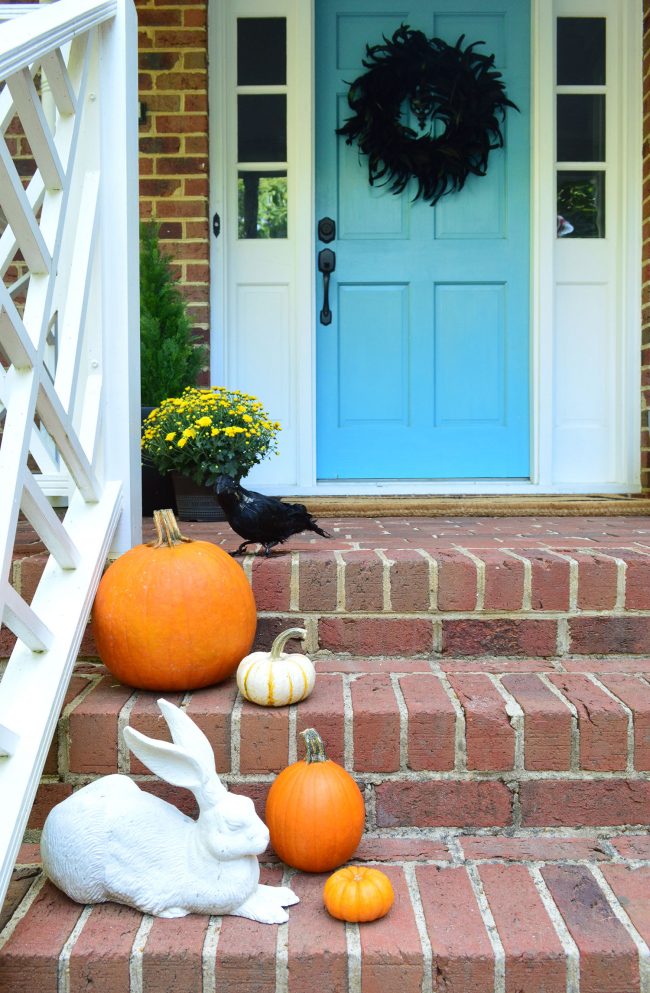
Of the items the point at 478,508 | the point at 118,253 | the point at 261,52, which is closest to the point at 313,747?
the point at 118,253

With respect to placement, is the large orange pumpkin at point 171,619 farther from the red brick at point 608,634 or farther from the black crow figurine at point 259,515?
the red brick at point 608,634

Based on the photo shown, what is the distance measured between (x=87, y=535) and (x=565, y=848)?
1.06 metres

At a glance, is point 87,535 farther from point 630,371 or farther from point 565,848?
point 630,371

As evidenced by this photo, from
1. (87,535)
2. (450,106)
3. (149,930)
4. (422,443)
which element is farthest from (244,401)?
(149,930)

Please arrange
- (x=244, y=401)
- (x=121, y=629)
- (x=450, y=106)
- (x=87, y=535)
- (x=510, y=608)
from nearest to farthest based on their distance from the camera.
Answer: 1. (x=121, y=629)
2. (x=87, y=535)
3. (x=510, y=608)
4. (x=244, y=401)
5. (x=450, y=106)

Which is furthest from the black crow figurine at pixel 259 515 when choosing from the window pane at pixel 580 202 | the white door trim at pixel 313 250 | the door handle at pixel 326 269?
the window pane at pixel 580 202

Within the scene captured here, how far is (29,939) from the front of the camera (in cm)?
113

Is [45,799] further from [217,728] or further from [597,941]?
[597,941]

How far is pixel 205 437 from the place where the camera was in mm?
2615

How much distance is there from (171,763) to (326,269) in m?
2.61

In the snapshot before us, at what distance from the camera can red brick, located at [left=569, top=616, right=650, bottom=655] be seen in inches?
68.5

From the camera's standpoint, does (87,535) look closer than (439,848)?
No

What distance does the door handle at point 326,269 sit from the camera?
11.2 ft

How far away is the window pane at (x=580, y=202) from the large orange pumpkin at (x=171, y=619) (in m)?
2.60
